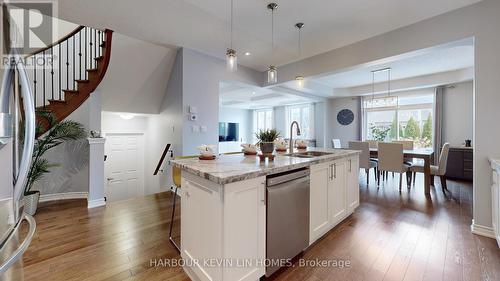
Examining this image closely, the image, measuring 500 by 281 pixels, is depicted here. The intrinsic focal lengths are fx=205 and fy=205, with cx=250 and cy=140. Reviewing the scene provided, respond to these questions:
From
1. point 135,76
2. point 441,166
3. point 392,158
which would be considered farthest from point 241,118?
point 441,166

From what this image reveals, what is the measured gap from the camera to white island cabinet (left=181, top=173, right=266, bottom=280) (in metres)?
1.34

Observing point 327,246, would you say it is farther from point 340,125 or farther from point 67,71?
point 340,125

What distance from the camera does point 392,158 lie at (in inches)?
158

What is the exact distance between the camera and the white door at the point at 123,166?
4.84 m

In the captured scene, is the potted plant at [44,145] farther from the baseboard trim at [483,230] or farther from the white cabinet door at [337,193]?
the baseboard trim at [483,230]

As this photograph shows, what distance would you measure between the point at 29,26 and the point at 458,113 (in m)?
9.26

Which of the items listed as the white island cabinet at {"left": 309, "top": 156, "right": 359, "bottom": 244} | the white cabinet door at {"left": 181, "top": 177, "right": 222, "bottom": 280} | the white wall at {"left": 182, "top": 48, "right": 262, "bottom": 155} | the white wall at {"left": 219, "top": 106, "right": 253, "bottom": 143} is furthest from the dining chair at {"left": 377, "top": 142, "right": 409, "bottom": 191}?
the white wall at {"left": 219, "top": 106, "right": 253, "bottom": 143}

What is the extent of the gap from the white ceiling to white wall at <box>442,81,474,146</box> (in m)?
4.00

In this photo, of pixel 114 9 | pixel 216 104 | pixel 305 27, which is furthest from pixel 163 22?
pixel 305 27

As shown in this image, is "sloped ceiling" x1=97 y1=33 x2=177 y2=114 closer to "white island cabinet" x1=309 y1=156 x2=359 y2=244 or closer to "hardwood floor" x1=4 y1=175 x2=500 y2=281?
"hardwood floor" x1=4 y1=175 x2=500 y2=281

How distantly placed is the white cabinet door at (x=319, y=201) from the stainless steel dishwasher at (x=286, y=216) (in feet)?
0.39

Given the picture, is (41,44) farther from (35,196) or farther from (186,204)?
(186,204)

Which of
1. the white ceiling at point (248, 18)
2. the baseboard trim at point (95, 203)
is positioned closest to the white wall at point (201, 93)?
the white ceiling at point (248, 18)

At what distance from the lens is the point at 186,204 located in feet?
5.61
